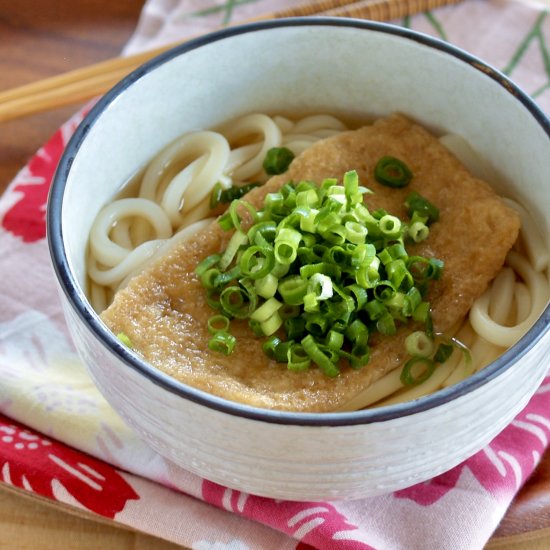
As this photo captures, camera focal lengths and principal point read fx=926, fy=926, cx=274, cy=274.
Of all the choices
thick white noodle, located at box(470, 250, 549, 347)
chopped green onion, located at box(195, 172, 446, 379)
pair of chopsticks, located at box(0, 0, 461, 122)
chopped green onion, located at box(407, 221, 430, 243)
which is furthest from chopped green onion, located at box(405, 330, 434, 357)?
pair of chopsticks, located at box(0, 0, 461, 122)

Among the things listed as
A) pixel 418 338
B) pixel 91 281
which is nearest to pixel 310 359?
pixel 418 338

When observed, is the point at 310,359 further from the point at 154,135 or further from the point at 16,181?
the point at 16,181

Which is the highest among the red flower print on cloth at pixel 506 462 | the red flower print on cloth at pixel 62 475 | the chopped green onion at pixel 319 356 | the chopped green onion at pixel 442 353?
the chopped green onion at pixel 442 353

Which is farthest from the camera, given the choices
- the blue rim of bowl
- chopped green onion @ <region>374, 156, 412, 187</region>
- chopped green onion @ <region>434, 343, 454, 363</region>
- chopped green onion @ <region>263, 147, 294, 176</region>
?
chopped green onion @ <region>263, 147, 294, 176</region>

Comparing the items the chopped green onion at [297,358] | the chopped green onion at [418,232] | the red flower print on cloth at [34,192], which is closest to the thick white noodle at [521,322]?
the chopped green onion at [418,232]

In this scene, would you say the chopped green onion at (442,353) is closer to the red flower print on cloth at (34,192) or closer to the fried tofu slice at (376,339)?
the fried tofu slice at (376,339)

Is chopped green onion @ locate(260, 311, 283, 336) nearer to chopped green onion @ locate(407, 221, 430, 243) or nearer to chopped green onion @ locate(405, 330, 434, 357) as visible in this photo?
chopped green onion @ locate(405, 330, 434, 357)
